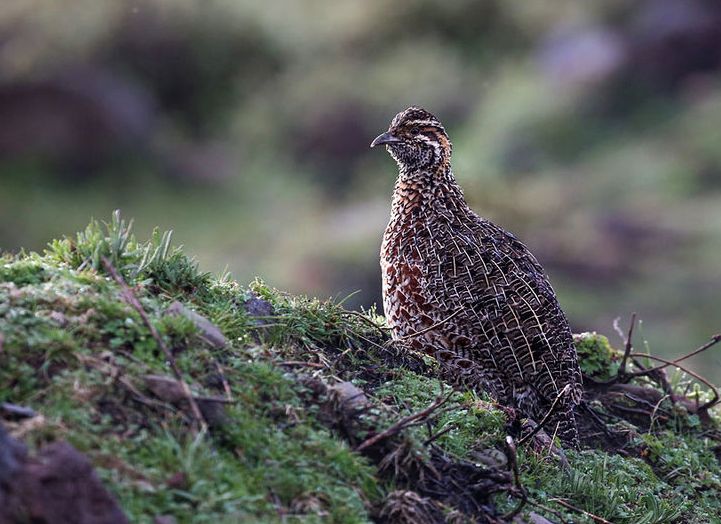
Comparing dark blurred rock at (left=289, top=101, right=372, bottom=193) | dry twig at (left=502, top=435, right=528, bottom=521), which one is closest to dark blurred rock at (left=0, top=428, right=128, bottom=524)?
dry twig at (left=502, top=435, right=528, bottom=521)

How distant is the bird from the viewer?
693 cm

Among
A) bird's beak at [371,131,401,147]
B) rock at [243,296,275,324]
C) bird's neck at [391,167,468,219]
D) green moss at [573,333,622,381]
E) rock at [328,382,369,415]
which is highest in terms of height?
bird's beak at [371,131,401,147]

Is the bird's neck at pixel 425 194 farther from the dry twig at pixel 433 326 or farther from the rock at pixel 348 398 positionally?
the rock at pixel 348 398

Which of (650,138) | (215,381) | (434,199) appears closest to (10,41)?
(650,138)

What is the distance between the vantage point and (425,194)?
7.88 m

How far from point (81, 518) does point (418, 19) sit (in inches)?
935

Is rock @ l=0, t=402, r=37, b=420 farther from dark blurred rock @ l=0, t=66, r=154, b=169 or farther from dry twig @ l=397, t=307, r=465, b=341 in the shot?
dark blurred rock @ l=0, t=66, r=154, b=169

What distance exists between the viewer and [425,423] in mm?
5574

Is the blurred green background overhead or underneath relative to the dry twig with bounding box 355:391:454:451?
overhead

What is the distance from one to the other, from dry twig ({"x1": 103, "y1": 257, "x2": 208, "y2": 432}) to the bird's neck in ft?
9.04

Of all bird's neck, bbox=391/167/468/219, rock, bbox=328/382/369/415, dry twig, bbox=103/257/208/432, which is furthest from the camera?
bird's neck, bbox=391/167/468/219

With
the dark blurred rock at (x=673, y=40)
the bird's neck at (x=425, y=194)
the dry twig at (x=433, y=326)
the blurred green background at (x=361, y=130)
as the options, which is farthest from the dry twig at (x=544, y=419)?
the dark blurred rock at (x=673, y=40)

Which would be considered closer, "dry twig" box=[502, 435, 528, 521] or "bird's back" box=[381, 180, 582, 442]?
"dry twig" box=[502, 435, 528, 521]

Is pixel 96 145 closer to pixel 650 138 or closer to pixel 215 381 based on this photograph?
pixel 650 138
